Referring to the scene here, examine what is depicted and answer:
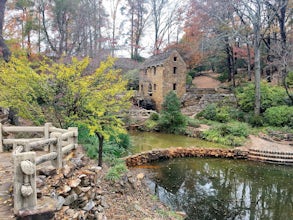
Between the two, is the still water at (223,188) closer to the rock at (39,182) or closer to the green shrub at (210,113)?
the rock at (39,182)

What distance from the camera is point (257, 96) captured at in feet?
67.2

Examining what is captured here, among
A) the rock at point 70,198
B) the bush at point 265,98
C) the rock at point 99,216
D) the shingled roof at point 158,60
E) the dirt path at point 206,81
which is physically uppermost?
the shingled roof at point 158,60

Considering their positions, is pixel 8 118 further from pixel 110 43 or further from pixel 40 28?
pixel 110 43

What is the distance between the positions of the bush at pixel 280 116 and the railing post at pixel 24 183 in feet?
60.3

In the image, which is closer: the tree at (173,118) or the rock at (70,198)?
the rock at (70,198)

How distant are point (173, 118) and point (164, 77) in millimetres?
7618

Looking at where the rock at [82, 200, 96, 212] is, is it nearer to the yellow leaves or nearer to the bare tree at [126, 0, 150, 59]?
the yellow leaves

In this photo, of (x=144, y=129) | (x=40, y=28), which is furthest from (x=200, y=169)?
(x=40, y=28)

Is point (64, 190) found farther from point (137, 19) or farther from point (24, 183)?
point (137, 19)

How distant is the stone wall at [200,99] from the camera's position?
81.3ft

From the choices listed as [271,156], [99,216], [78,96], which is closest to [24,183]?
[99,216]

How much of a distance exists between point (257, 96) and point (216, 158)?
8.37 m

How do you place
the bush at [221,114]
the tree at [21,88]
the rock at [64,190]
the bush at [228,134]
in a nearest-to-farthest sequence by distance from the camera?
the rock at [64,190]
the tree at [21,88]
the bush at [228,134]
the bush at [221,114]

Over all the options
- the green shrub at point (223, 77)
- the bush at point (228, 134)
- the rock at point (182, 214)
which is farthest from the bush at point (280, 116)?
the rock at point (182, 214)
